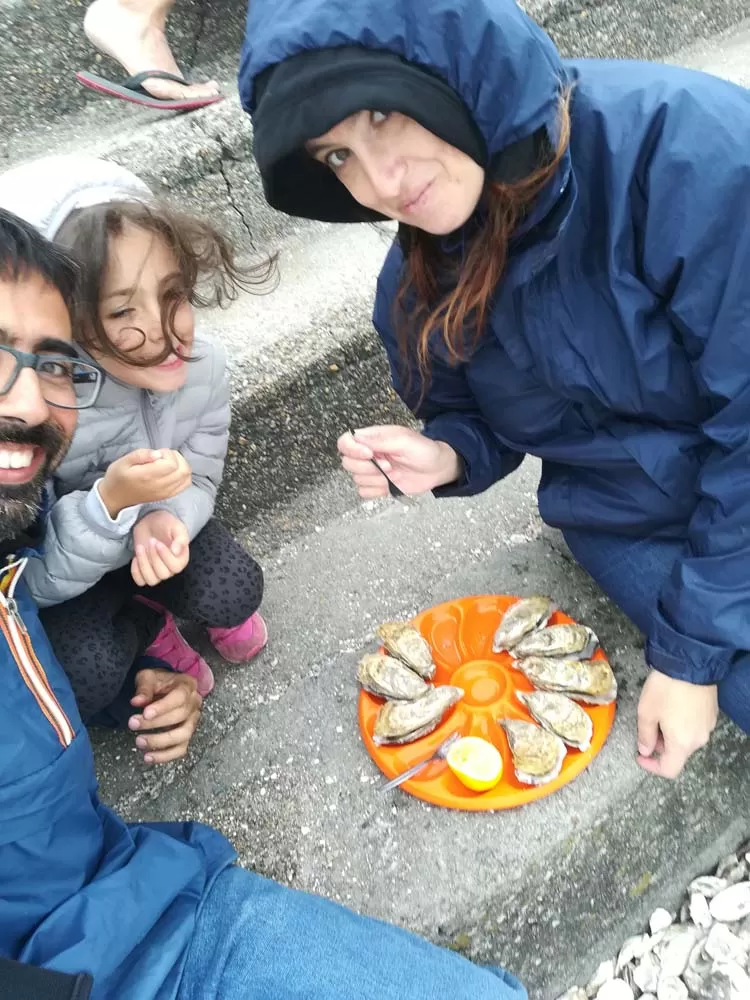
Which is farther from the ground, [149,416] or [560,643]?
[149,416]

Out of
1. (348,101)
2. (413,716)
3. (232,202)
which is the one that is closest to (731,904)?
(413,716)

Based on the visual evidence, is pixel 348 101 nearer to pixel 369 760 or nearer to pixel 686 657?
pixel 686 657

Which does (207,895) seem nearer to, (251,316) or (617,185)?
(617,185)

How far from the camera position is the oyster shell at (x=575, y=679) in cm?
147

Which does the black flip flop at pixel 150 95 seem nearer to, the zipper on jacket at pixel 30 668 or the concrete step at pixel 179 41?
the concrete step at pixel 179 41

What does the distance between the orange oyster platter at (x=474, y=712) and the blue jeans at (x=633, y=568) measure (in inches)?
4.4

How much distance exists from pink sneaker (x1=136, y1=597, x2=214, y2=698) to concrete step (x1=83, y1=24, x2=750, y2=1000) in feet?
0.16

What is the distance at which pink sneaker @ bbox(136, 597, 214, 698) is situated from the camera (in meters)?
1.66

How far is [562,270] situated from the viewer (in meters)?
1.18

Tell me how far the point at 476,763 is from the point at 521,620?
0.32 metres

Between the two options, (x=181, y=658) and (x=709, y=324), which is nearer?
(x=709, y=324)

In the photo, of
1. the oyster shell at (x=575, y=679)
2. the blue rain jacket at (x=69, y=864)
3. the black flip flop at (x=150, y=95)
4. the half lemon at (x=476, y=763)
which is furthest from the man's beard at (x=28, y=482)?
the black flip flop at (x=150, y=95)

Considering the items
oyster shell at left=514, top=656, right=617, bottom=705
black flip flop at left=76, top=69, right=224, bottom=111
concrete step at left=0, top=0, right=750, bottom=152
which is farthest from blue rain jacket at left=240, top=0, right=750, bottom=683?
concrete step at left=0, top=0, right=750, bottom=152

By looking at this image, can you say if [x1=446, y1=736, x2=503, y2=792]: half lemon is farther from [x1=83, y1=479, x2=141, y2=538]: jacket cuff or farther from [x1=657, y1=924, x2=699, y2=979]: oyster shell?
[x1=83, y1=479, x2=141, y2=538]: jacket cuff
